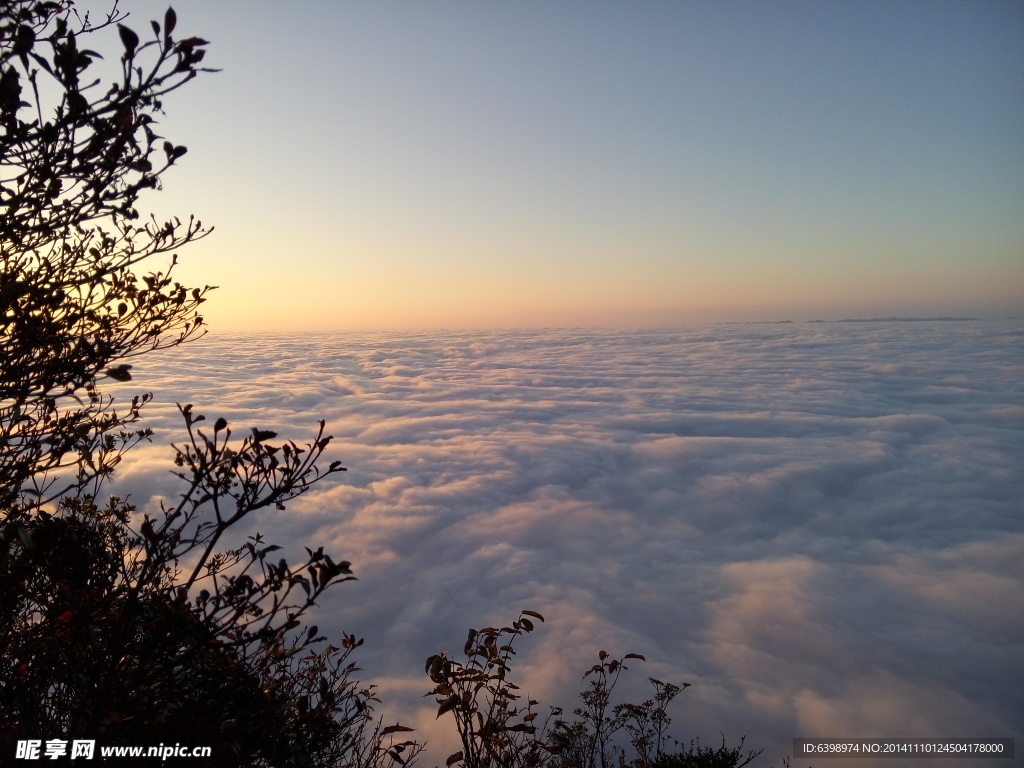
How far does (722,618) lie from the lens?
26.2m

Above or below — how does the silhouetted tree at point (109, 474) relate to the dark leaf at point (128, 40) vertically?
below

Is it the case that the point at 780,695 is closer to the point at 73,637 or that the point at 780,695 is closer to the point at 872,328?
the point at 73,637

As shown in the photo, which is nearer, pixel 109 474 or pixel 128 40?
pixel 128 40

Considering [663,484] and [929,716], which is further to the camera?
[663,484]

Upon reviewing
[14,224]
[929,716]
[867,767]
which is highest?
[14,224]

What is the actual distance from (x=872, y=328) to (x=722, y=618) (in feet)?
505

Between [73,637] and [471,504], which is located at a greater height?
[73,637]

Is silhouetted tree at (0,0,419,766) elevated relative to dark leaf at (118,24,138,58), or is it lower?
lower

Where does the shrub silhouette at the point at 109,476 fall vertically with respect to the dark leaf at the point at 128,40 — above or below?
below

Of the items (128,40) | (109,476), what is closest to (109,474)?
(109,476)

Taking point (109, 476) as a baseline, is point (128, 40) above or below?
above

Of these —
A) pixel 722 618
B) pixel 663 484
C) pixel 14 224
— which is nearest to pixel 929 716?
pixel 722 618

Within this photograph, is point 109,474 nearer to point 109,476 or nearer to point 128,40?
point 109,476

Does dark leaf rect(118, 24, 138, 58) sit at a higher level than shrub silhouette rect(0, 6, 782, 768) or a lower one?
higher
